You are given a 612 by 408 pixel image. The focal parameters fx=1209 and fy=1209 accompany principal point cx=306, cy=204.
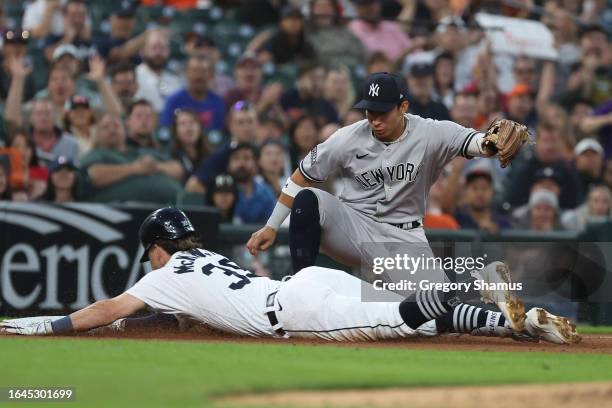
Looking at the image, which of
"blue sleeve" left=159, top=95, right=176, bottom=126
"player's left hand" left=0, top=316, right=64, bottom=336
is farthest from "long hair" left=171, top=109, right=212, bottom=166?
"player's left hand" left=0, top=316, right=64, bottom=336

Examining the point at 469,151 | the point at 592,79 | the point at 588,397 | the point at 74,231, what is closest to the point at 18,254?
the point at 74,231

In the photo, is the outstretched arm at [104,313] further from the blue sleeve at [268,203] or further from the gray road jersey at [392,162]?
the blue sleeve at [268,203]

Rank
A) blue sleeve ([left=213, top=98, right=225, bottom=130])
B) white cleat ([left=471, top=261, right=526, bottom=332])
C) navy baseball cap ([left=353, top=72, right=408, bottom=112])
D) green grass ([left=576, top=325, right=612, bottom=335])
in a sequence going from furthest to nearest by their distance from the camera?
blue sleeve ([left=213, top=98, right=225, bottom=130])
green grass ([left=576, top=325, right=612, bottom=335])
navy baseball cap ([left=353, top=72, right=408, bottom=112])
white cleat ([left=471, top=261, right=526, bottom=332])

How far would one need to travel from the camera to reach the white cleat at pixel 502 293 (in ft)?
23.0

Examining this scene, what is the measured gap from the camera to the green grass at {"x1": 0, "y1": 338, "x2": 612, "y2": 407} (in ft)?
16.7

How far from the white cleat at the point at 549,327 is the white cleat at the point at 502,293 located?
23 centimetres

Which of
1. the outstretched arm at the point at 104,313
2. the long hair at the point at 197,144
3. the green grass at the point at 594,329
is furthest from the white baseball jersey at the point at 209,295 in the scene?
the long hair at the point at 197,144

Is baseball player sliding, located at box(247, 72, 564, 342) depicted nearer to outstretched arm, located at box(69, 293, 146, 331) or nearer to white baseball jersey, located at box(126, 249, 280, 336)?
white baseball jersey, located at box(126, 249, 280, 336)

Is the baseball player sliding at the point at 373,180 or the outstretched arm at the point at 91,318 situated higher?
the baseball player sliding at the point at 373,180

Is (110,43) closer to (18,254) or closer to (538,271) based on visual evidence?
(18,254)

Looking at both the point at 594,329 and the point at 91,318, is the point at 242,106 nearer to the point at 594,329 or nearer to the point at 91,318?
the point at 594,329

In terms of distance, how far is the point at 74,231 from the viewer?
10875 mm

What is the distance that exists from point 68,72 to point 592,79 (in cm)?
707

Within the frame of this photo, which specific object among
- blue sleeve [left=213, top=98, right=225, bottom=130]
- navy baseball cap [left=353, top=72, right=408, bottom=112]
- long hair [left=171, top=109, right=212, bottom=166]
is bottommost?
long hair [left=171, top=109, right=212, bottom=166]
